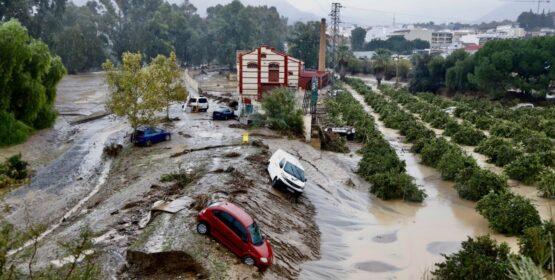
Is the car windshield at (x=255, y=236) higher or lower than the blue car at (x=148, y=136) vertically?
lower

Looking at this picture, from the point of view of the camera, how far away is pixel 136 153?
1224 inches

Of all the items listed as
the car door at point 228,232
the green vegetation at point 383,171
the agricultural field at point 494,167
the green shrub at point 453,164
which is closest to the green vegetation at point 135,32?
the agricultural field at point 494,167

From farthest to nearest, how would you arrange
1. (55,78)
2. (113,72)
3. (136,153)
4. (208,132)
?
1. (55,78)
2. (208,132)
3. (113,72)
4. (136,153)

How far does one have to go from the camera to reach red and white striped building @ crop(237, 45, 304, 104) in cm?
4881

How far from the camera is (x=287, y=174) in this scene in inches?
887

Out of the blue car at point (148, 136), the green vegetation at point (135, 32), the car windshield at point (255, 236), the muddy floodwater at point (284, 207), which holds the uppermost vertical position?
the green vegetation at point (135, 32)

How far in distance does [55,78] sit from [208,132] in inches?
679

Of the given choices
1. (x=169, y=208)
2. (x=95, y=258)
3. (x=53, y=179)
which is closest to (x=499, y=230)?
(x=169, y=208)

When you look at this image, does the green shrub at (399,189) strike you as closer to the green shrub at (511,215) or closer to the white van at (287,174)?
the green shrub at (511,215)

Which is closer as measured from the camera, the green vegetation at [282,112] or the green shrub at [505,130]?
the green vegetation at [282,112]

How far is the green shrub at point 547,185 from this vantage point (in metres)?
25.3

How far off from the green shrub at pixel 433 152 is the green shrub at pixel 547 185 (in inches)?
324

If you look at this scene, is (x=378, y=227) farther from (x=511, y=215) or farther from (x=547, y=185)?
(x=547, y=185)

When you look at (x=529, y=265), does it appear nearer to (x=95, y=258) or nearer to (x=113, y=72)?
(x=95, y=258)
